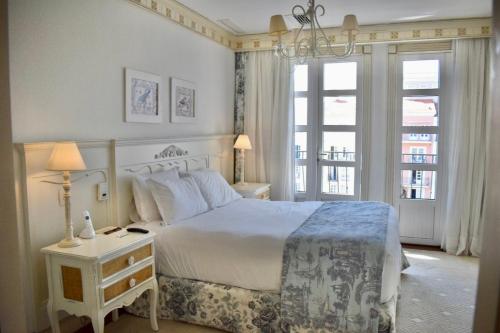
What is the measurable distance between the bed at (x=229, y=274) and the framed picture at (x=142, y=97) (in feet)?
3.29

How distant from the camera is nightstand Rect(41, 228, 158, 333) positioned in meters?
2.16

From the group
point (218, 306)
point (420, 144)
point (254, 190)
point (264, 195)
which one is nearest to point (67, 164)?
point (218, 306)

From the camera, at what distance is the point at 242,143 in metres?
4.95

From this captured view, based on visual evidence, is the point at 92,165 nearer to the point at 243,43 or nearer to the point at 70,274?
the point at 70,274

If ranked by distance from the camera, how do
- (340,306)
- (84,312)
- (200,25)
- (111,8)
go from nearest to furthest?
(84,312) → (340,306) → (111,8) → (200,25)

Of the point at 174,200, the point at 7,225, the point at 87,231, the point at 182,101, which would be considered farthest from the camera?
the point at 182,101

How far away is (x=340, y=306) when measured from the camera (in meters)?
2.38

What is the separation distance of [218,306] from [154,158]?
152cm

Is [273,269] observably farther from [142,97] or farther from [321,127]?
[321,127]

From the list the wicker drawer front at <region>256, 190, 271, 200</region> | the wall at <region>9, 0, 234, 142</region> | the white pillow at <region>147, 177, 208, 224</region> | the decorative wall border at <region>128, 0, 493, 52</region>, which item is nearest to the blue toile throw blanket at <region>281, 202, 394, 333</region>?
the white pillow at <region>147, 177, 208, 224</region>

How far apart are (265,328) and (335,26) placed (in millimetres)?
3727

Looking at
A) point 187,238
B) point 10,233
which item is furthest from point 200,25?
point 10,233

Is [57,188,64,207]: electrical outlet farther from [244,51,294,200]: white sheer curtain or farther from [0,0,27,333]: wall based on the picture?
[244,51,294,200]: white sheer curtain

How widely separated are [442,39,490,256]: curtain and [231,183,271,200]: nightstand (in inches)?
Result: 87.8
